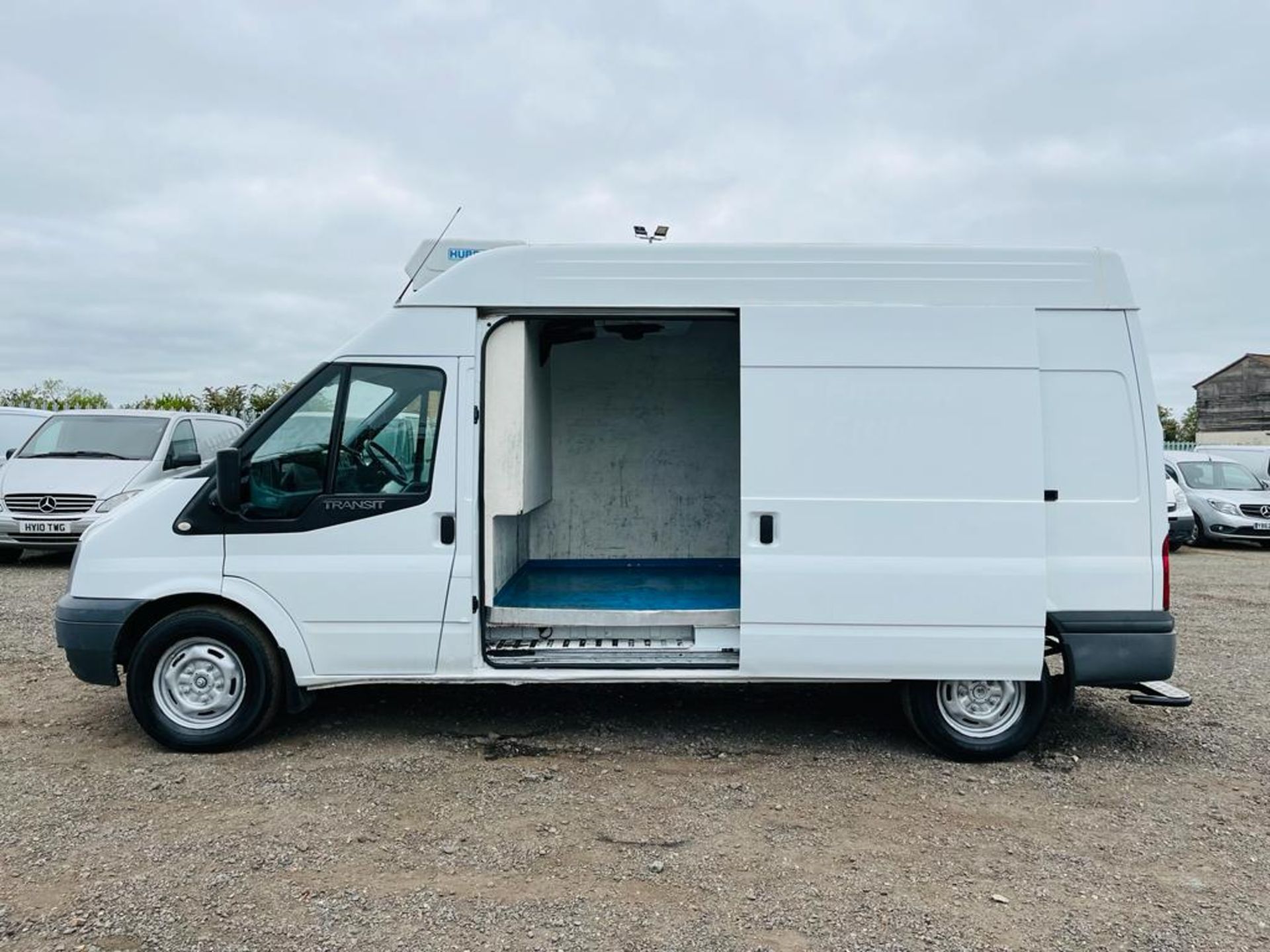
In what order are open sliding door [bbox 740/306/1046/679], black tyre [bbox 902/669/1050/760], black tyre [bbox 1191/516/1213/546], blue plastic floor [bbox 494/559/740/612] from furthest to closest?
black tyre [bbox 1191/516/1213/546]
blue plastic floor [bbox 494/559/740/612]
black tyre [bbox 902/669/1050/760]
open sliding door [bbox 740/306/1046/679]

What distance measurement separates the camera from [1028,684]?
16.2 ft

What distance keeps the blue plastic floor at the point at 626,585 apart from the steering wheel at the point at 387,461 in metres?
1.08

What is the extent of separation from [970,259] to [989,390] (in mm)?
673

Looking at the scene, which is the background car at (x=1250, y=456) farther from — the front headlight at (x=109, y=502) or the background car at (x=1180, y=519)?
the front headlight at (x=109, y=502)

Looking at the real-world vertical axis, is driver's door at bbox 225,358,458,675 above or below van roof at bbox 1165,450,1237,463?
below

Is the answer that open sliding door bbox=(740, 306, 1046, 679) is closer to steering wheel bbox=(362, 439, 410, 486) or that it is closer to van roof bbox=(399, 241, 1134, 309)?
van roof bbox=(399, 241, 1134, 309)

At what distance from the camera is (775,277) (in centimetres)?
481

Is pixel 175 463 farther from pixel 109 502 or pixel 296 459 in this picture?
pixel 296 459

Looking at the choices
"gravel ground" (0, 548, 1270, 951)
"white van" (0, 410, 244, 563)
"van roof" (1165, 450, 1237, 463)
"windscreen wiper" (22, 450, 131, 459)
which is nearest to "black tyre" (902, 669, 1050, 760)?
"gravel ground" (0, 548, 1270, 951)

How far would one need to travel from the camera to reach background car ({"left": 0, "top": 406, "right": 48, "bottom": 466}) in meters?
14.1

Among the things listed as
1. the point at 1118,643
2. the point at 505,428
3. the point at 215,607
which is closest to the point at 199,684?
the point at 215,607

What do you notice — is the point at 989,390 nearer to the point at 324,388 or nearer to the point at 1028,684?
the point at 1028,684

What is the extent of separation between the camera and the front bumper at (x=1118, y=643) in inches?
185

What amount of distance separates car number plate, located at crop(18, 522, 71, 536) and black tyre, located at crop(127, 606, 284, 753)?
295 inches
